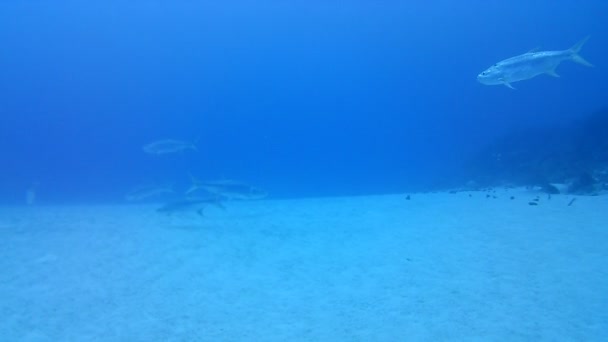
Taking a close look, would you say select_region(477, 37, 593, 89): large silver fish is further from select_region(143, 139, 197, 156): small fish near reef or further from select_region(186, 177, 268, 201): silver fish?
select_region(143, 139, 197, 156): small fish near reef

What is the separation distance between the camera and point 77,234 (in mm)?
7848

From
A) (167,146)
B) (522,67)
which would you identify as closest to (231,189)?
(167,146)

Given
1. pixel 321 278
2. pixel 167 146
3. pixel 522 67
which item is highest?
pixel 167 146

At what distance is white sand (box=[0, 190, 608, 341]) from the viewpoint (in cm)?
380

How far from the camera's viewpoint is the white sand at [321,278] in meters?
3.80

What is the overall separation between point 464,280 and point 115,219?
8588mm

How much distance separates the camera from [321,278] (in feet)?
17.3

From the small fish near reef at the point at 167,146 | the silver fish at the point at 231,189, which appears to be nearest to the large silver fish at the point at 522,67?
the silver fish at the point at 231,189

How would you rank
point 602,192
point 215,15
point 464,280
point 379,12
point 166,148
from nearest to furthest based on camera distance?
point 464,280, point 602,192, point 166,148, point 379,12, point 215,15

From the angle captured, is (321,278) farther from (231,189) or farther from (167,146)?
(167,146)

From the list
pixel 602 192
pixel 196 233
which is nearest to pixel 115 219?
pixel 196 233

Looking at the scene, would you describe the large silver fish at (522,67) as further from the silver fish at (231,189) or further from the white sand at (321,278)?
→ the silver fish at (231,189)

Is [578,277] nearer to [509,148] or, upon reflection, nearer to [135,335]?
[135,335]

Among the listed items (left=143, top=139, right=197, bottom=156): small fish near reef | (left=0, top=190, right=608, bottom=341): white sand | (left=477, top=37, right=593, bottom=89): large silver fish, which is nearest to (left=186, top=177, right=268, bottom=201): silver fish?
(left=0, top=190, right=608, bottom=341): white sand
